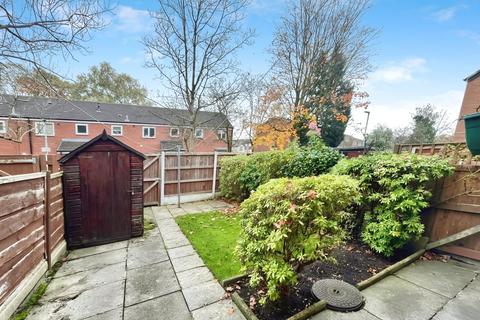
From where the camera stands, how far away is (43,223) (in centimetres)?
296

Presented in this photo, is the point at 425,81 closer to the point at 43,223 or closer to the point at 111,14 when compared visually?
the point at 111,14

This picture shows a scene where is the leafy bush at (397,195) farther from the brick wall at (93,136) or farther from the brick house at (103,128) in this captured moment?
the brick wall at (93,136)

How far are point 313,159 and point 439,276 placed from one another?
109 inches

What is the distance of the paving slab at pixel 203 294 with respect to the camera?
2.42m

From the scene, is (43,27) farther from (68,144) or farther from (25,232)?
(68,144)

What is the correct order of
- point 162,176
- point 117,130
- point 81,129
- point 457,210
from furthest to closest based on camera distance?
point 117,130, point 81,129, point 162,176, point 457,210

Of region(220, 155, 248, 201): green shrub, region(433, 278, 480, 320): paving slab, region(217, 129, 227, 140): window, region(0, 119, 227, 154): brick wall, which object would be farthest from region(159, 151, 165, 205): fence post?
region(217, 129, 227, 140): window

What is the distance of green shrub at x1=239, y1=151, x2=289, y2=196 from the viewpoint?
584cm

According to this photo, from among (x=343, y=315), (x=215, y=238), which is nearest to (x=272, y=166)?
(x=215, y=238)

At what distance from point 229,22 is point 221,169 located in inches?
287

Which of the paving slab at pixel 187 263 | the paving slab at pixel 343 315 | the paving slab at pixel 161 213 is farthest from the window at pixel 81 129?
the paving slab at pixel 343 315

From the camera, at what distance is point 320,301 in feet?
7.34

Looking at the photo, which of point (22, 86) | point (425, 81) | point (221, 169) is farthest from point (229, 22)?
point (425, 81)

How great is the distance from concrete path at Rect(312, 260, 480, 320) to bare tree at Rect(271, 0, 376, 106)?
31.1 ft
